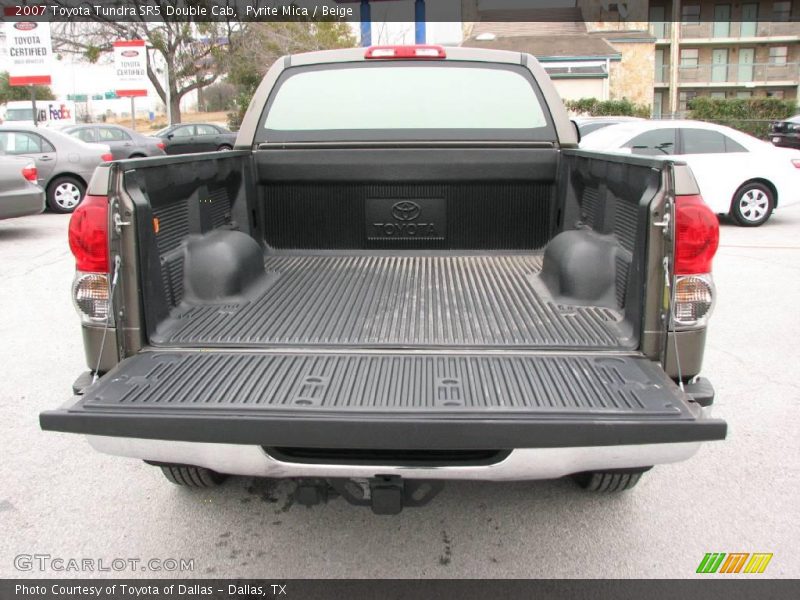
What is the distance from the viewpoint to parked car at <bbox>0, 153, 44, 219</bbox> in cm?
988

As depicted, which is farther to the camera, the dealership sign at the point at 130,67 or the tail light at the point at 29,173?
the dealership sign at the point at 130,67

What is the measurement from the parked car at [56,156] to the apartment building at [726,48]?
42.6 m

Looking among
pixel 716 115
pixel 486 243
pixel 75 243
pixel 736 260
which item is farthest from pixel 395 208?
pixel 716 115

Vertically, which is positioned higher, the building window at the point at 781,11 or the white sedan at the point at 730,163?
the building window at the point at 781,11

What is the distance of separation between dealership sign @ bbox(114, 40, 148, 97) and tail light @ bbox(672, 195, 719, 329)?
1104 inches

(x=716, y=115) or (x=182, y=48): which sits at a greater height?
(x=182, y=48)

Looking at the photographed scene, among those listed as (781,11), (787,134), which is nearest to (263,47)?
(787,134)

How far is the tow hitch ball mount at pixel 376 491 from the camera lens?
7.66 ft

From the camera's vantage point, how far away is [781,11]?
47688mm

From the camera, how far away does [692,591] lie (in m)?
2.64

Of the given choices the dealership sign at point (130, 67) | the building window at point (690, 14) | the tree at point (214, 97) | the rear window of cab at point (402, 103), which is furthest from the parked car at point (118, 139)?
the tree at point (214, 97)

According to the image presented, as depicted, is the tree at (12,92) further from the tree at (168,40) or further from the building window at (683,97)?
the building window at (683,97)

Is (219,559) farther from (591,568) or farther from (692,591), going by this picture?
(692,591)

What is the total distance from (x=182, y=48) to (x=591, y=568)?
1399 inches
